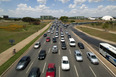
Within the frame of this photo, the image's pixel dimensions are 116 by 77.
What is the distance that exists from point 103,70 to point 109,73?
117 centimetres

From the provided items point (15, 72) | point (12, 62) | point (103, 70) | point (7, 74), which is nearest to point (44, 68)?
point (15, 72)

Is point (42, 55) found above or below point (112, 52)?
below

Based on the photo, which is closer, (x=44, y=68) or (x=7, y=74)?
(x=7, y=74)

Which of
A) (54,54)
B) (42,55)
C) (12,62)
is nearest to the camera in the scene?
(12,62)

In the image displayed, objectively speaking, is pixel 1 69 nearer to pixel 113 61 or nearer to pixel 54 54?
pixel 54 54

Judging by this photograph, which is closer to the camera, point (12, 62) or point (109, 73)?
point (109, 73)

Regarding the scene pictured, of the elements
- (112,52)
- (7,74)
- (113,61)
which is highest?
(112,52)

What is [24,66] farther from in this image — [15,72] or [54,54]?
[54,54]

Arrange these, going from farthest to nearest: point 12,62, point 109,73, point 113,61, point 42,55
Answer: point 42,55 → point 12,62 → point 113,61 → point 109,73

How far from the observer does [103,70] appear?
17000 mm

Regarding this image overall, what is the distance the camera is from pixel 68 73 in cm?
1609

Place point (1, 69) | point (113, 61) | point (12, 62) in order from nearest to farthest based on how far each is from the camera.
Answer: point (1, 69) → point (113, 61) → point (12, 62)

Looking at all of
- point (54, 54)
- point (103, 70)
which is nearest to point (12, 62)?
point (54, 54)

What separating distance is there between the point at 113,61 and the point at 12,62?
77.5 ft
